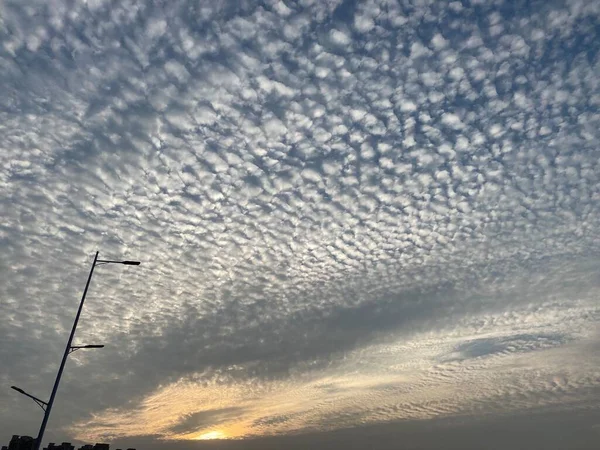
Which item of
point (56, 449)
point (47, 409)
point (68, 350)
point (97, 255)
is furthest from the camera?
point (56, 449)

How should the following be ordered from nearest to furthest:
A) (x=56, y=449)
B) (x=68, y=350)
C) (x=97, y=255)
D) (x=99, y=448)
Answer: (x=68, y=350)
(x=97, y=255)
(x=56, y=449)
(x=99, y=448)

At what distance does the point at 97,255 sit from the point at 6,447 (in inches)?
491

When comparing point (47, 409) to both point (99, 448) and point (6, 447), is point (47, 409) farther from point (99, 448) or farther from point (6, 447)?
point (99, 448)

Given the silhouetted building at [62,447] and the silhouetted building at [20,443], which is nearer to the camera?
the silhouetted building at [20,443]

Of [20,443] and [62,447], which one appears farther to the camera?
[62,447]

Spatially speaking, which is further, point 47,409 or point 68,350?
point 68,350

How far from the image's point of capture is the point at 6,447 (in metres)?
25.4

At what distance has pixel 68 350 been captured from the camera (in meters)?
24.5

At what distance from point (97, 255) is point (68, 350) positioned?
612 cm

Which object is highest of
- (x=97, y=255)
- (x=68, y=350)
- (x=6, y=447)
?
(x=97, y=255)

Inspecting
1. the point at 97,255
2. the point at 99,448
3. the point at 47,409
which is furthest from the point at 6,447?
the point at 97,255

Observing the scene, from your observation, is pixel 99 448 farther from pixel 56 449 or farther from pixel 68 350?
pixel 68 350

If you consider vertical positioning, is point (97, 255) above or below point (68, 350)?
above

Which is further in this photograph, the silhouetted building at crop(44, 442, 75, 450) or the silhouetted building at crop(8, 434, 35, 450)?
the silhouetted building at crop(44, 442, 75, 450)
